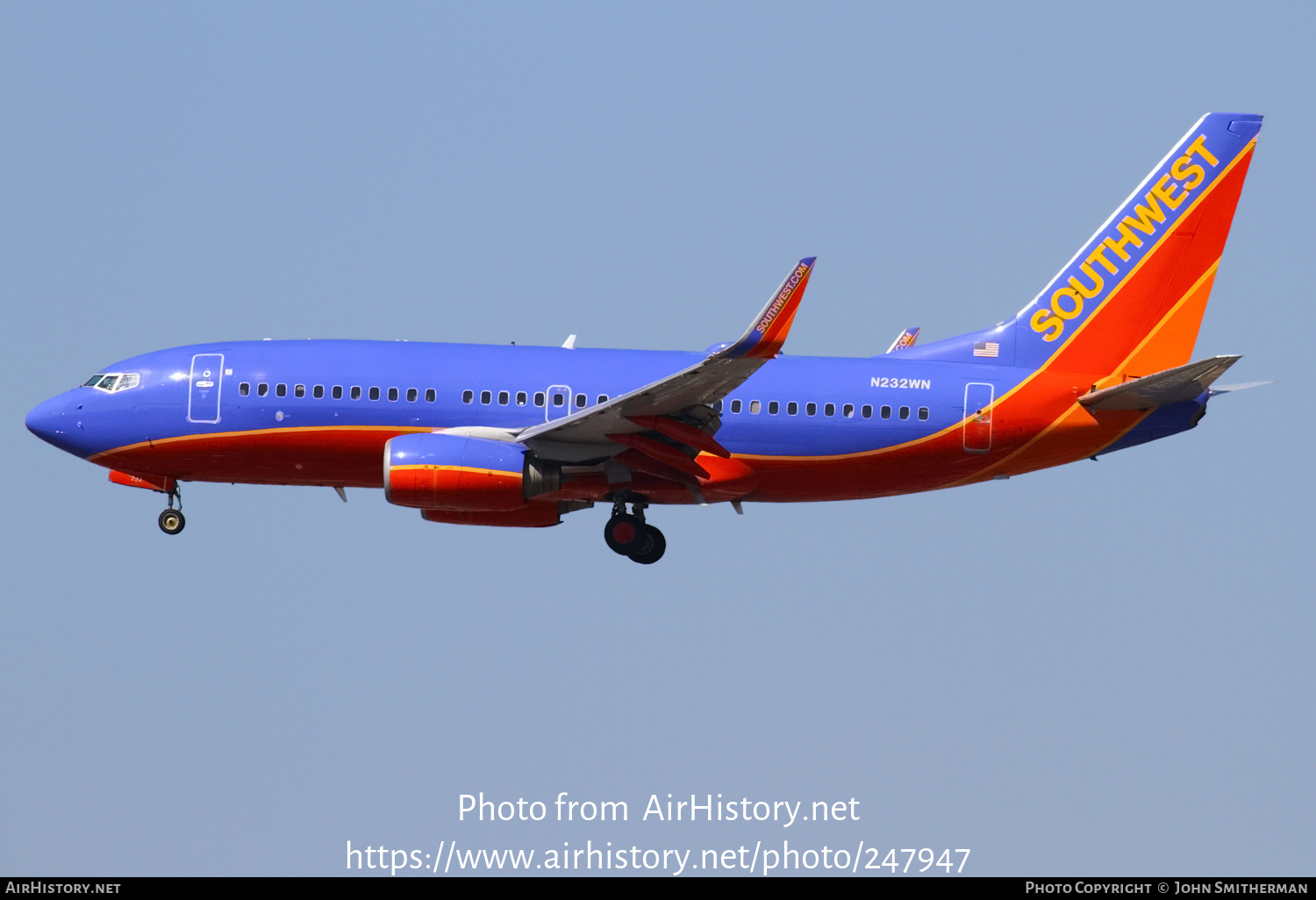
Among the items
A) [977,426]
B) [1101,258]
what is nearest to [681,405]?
[977,426]

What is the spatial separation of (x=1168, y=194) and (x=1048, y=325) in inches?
176

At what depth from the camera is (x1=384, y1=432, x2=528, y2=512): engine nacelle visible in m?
38.2

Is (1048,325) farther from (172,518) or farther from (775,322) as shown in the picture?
(172,518)

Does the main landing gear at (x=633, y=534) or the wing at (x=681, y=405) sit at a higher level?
the wing at (x=681, y=405)

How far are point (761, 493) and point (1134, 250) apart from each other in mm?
10753

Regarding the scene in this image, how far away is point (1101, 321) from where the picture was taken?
41969 mm

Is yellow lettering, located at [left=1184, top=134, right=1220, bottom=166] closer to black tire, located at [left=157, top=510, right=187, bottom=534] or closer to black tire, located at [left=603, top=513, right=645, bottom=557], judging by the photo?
black tire, located at [left=603, top=513, right=645, bottom=557]

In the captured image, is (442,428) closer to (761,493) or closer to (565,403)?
(565,403)

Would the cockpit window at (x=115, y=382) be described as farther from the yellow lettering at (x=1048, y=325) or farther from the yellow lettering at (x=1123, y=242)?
the yellow lettering at (x=1123, y=242)

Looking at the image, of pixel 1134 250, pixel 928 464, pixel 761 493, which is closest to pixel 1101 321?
pixel 1134 250

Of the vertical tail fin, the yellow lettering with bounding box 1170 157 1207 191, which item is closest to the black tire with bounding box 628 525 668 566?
the vertical tail fin

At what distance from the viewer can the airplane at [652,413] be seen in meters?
39.3

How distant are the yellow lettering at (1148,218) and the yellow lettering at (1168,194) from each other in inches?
6.6

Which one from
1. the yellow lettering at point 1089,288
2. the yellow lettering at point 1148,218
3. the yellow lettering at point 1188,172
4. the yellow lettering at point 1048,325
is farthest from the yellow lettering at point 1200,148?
the yellow lettering at point 1048,325
